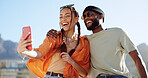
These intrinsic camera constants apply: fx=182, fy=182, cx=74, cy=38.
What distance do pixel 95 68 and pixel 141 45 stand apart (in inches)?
1966

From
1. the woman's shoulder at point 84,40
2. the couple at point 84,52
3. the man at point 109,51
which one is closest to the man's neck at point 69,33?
the couple at point 84,52

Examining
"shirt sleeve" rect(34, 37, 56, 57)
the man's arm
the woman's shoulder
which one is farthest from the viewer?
the woman's shoulder

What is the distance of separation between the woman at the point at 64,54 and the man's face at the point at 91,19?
213mm

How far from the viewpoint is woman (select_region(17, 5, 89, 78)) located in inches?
115

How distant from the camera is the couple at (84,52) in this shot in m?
2.92

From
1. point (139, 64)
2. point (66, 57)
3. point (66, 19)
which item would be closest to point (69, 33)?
point (66, 19)

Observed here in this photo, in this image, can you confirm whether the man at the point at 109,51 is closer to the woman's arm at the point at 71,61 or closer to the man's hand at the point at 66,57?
the woman's arm at the point at 71,61

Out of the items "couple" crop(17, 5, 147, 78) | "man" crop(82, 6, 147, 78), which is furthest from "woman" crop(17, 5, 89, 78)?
"man" crop(82, 6, 147, 78)

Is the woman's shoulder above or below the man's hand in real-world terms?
above

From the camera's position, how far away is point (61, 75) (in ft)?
9.55

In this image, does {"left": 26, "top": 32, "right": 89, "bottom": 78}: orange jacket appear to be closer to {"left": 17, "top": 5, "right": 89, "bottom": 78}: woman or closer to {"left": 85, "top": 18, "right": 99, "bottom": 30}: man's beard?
{"left": 17, "top": 5, "right": 89, "bottom": 78}: woman

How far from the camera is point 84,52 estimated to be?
10.1 ft

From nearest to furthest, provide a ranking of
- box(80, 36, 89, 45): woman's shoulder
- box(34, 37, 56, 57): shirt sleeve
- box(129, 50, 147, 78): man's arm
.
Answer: box(129, 50, 147, 78): man's arm < box(34, 37, 56, 57): shirt sleeve < box(80, 36, 89, 45): woman's shoulder

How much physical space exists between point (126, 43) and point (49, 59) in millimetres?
1310
